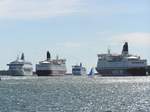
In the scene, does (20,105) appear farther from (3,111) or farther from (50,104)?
(3,111)

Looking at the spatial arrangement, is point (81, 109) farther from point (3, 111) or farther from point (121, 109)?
point (3, 111)

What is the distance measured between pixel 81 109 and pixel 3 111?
9.17 m

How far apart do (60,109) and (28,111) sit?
14.0 feet

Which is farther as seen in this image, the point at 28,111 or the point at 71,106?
the point at 71,106

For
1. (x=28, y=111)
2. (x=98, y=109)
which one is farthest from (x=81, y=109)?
(x=28, y=111)

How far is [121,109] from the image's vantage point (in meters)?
71.9

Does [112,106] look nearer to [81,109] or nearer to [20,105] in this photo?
[81,109]

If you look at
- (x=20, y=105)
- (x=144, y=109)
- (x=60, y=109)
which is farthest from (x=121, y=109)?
(x=20, y=105)

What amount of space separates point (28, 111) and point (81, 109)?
661 cm

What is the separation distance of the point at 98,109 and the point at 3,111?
11.0m

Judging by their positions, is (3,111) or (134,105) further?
(134,105)

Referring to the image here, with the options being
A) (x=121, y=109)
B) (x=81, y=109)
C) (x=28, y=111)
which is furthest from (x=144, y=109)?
(x=28, y=111)

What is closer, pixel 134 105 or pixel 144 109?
pixel 144 109

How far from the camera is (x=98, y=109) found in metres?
71.6
